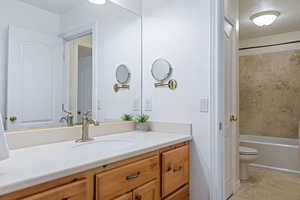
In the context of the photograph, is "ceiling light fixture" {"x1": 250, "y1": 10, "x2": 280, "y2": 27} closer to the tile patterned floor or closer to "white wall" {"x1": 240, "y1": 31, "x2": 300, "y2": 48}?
"white wall" {"x1": 240, "y1": 31, "x2": 300, "y2": 48}

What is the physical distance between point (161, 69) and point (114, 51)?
19.7 inches

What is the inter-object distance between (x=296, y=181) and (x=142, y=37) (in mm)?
2737

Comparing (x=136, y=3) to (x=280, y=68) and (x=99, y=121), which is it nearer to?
(x=99, y=121)

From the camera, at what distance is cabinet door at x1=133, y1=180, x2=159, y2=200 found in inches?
46.8

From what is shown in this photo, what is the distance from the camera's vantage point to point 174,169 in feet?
4.93

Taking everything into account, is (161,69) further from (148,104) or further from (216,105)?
(216,105)

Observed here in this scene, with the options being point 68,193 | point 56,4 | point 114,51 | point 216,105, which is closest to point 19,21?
point 56,4

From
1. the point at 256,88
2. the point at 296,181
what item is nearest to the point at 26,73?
the point at 296,181

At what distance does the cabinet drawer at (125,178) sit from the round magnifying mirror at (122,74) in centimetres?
95

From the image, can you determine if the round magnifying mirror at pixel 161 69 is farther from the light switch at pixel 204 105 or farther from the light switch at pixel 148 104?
the light switch at pixel 204 105

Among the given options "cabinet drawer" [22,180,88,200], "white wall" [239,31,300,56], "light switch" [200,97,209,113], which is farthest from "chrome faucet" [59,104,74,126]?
"white wall" [239,31,300,56]

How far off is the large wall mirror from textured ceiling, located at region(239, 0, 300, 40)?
1.80 meters

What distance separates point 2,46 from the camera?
1222 millimetres

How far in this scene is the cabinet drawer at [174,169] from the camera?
1419 millimetres
